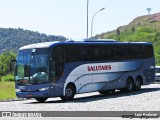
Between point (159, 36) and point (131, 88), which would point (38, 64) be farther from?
point (159, 36)

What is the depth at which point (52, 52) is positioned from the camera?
2547 centimetres

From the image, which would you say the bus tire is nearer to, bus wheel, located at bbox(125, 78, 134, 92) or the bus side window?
the bus side window

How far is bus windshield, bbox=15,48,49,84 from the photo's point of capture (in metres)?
25.3

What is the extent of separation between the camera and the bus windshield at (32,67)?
25.3 m

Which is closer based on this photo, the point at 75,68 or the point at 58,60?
the point at 58,60

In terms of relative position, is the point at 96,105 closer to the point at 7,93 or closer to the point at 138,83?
the point at 138,83

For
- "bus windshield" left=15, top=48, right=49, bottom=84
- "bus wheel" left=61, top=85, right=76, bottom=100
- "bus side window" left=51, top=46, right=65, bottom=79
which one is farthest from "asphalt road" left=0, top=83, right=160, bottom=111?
"bus side window" left=51, top=46, right=65, bottom=79

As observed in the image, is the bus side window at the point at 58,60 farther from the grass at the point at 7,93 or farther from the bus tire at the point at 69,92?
the grass at the point at 7,93

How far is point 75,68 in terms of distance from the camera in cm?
2703

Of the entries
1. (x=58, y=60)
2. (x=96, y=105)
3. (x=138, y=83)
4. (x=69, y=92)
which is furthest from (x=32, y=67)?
(x=138, y=83)

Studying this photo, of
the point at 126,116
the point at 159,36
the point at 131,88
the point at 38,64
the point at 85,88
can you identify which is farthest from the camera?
the point at 159,36

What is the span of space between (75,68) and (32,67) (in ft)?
9.04

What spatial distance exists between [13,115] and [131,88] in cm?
1773

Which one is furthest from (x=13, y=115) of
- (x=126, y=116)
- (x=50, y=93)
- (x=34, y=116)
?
(x=50, y=93)
